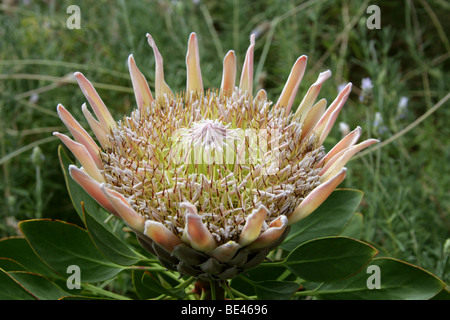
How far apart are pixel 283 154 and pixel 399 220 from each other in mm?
750

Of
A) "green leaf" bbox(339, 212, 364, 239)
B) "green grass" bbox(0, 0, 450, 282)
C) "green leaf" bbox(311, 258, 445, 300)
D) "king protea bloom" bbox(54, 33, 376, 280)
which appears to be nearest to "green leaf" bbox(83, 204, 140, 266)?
"king protea bloom" bbox(54, 33, 376, 280)

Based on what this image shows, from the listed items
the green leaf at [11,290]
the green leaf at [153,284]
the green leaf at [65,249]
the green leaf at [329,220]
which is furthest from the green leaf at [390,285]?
the green leaf at [11,290]

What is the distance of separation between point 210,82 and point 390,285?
3.82 ft

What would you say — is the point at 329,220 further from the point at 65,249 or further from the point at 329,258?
the point at 65,249

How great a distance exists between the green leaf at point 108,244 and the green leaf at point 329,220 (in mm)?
356

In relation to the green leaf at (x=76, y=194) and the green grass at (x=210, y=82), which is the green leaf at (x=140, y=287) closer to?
the green leaf at (x=76, y=194)

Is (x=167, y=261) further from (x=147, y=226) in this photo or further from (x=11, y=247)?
(x=11, y=247)

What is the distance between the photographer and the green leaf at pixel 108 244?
0.83 m

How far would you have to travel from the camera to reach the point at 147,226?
762 mm

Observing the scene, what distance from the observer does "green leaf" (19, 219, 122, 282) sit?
3.08ft

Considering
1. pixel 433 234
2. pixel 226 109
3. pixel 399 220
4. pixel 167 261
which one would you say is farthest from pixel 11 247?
pixel 433 234

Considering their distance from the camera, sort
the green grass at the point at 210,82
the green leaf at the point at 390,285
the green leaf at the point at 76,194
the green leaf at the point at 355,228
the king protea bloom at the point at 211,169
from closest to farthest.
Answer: the king protea bloom at the point at 211,169 < the green leaf at the point at 390,285 < the green leaf at the point at 76,194 < the green leaf at the point at 355,228 < the green grass at the point at 210,82

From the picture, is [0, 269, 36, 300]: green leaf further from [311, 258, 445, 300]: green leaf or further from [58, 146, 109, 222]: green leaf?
[311, 258, 445, 300]: green leaf

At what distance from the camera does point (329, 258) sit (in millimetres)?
897
